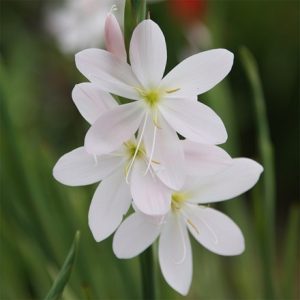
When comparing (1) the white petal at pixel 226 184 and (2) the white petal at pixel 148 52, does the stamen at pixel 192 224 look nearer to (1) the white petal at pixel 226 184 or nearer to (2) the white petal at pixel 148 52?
(1) the white petal at pixel 226 184

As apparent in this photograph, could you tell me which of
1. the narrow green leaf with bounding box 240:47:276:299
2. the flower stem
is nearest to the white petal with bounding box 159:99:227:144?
the flower stem

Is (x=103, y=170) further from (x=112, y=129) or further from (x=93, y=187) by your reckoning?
(x=93, y=187)

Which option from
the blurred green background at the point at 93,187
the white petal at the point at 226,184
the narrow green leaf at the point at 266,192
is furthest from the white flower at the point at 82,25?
the white petal at the point at 226,184

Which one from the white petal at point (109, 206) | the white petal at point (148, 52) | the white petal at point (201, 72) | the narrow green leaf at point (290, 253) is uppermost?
the white petal at point (148, 52)

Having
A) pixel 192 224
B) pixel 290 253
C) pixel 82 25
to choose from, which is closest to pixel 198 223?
pixel 192 224

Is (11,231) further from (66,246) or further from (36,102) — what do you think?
(36,102)

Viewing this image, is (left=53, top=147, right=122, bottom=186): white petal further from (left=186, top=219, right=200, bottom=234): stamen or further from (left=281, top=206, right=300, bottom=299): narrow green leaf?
(left=281, top=206, right=300, bottom=299): narrow green leaf
